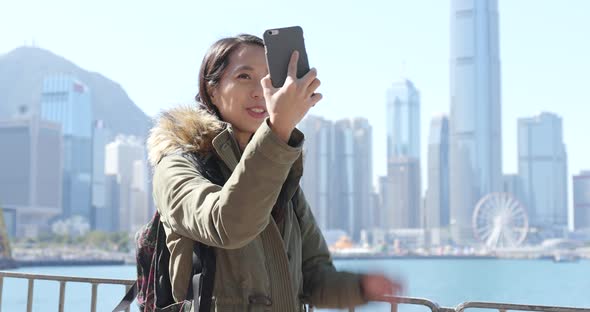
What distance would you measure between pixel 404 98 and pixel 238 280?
177398mm

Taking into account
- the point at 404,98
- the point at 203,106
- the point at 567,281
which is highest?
the point at 404,98

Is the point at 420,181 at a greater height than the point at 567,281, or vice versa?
the point at 420,181

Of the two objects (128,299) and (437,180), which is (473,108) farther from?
(128,299)

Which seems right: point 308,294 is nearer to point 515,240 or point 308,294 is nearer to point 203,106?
point 203,106

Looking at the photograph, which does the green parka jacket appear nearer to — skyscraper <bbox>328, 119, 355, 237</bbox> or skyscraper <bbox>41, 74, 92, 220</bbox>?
skyscraper <bbox>41, 74, 92, 220</bbox>

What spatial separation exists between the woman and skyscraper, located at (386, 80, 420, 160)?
161 meters

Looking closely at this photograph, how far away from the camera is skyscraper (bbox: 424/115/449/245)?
135 metres

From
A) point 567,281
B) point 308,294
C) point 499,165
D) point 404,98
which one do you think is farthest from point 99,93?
point 308,294

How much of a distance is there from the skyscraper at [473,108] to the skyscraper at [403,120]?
1757cm

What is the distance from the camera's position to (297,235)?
183 cm

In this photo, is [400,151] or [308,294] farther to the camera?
[400,151]

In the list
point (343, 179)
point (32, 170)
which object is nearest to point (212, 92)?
point (32, 170)

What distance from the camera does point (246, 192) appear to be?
1.27m

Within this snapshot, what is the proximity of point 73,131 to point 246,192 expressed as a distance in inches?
5770
